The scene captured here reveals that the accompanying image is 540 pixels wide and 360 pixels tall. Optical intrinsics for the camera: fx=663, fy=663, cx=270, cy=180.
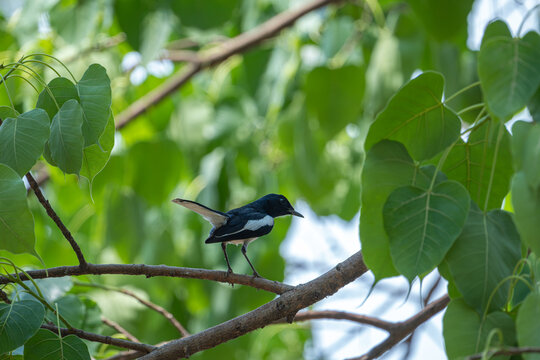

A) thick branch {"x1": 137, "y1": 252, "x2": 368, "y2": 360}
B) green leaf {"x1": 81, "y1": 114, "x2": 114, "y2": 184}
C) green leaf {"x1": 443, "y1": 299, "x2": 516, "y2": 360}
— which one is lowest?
green leaf {"x1": 443, "y1": 299, "x2": 516, "y2": 360}

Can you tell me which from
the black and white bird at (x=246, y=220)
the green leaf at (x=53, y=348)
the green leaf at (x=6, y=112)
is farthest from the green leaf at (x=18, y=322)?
the black and white bird at (x=246, y=220)

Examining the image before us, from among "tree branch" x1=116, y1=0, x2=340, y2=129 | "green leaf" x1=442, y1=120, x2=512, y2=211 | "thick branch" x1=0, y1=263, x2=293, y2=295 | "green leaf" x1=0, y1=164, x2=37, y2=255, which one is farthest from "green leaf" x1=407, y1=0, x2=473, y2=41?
"tree branch" x1=116, y1=0, x2=340, y2=129

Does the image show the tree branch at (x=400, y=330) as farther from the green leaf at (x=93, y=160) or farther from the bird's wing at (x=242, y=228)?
the green leaf at (x=93, y=160)

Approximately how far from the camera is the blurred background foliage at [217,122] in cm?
390

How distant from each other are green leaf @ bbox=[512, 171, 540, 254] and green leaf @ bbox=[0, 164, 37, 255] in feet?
3.36

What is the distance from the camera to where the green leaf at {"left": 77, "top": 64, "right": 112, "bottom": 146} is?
1618 mm

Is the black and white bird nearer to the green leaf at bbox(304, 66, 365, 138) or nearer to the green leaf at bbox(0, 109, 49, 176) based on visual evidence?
the green leaf at bbox(0, 109, 49, 176)

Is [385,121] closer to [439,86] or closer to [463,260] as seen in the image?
[439,86]

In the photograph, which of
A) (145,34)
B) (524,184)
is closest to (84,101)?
(524,184)

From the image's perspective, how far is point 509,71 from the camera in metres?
1.36

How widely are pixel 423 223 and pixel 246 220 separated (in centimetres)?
86

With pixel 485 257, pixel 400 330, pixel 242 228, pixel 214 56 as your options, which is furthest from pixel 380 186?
pixel 214 56

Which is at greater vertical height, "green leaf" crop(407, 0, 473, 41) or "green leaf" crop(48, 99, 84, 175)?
"green leaf" crop(407, 0, 473, 41)

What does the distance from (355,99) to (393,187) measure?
7.41 feet
